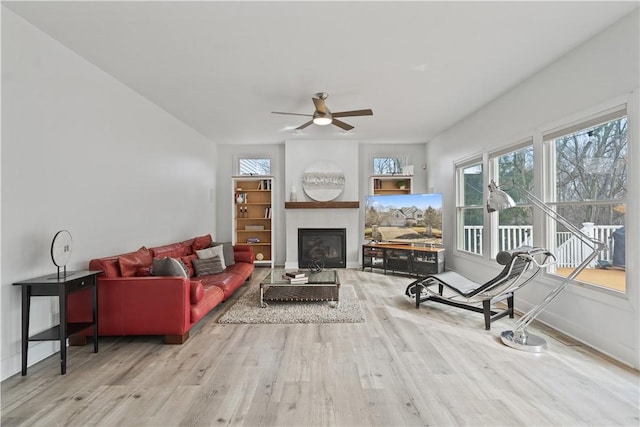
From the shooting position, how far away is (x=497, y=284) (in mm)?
3209

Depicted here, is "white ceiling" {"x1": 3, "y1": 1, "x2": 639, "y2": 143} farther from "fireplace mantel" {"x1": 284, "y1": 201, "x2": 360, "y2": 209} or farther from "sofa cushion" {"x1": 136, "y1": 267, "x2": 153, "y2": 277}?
"fireplace mantel" {"x1": 284, "y1": 201, "x2": 360, "y2": 209}

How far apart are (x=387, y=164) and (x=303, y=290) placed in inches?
165

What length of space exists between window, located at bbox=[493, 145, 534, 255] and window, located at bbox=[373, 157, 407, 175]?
2768 mm

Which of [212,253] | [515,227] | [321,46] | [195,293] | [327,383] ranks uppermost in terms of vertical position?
[321,46]

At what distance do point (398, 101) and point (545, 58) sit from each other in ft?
5.63

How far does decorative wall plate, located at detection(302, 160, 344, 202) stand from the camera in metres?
6.79

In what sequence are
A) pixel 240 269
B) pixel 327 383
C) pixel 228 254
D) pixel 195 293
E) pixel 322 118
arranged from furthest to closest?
pixel 228 254, pixel 240 269, pixel 322 118, pixel 195 293, pixel 327 383

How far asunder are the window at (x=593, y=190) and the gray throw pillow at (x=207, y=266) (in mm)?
4293

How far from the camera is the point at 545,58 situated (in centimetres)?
316

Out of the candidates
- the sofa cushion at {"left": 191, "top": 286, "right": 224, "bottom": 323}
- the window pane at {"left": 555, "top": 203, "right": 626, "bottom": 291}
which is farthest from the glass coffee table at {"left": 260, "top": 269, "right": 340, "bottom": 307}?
the window pane at {"left": 555, "top": 203, "right": 626, "bottom": 291}

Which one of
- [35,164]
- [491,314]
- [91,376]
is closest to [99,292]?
[91,376]

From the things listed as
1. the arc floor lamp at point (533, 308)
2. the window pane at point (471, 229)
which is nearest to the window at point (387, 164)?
the window pane at point (471, 229)

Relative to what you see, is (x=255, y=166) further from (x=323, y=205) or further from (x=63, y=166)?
(x=63, y=166)

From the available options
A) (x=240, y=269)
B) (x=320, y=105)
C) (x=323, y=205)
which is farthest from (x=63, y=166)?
(x=323, y=205)
